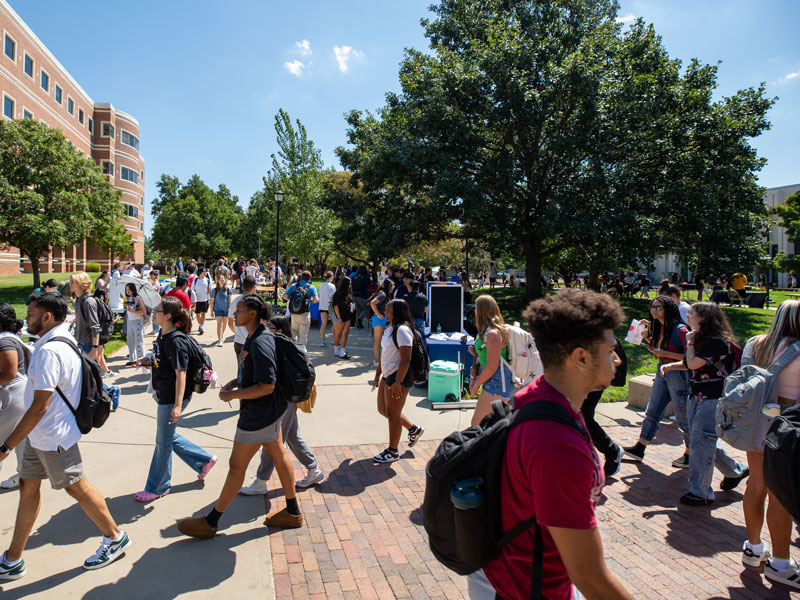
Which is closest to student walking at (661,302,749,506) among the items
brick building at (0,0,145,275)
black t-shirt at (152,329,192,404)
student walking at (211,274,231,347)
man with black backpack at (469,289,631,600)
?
man with black backpack at (469,289,631,600)

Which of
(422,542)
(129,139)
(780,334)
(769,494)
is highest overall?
(129,139)

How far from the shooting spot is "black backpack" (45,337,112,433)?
336cm

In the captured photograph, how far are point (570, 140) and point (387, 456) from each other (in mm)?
14496

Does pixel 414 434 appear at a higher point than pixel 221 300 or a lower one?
lower

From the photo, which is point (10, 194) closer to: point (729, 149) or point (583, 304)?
point (583, 304)

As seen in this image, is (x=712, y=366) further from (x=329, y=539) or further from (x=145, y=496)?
(x=145, y=496)

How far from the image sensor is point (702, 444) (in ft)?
14.6

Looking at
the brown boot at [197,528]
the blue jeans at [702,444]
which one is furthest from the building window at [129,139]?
the blue jeans at [702,444]

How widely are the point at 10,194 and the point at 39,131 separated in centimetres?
455

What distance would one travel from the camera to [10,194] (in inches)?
892

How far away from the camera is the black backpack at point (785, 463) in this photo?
7.41 ft

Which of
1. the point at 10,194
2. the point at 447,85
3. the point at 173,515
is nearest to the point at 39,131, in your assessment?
the point at 10,194

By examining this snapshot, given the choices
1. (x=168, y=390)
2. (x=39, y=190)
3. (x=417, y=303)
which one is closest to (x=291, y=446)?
(x=168, y=390)

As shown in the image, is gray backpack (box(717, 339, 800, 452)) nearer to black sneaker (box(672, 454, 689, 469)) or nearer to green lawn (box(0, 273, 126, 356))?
black sneaker (box(672, 454, 689, 469))
